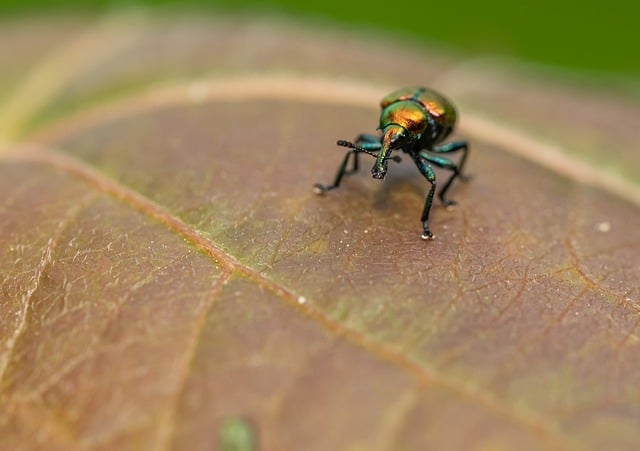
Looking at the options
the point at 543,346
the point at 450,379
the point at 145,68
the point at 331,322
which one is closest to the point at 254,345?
the point at 331,322

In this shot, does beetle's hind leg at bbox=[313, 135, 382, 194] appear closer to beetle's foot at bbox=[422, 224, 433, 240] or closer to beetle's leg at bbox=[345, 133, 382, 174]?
beetle's leg at bbox=[345, 133, 382, 174]

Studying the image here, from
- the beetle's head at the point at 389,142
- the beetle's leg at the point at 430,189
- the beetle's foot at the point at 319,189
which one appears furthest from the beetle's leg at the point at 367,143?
the beetle's foot at the point at 319,189

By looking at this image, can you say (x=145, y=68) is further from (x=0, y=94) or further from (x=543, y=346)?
(x=543, y=346)

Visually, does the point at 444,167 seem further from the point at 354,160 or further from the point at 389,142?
the point at 354,160

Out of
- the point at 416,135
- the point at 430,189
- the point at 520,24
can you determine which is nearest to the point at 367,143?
the point at 416,135

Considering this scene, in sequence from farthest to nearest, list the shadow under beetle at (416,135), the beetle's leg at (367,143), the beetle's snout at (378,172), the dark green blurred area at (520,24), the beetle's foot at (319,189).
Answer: the dark green blurred area at (520,24), the beetle's leg at (367,143), the shadow under beetle at (416,135), the beetle's snout at (378,172), the beetle's foot at (319,189)

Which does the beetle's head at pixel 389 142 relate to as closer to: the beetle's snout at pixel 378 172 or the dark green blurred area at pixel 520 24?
the beetle's snout at pixel 378 172

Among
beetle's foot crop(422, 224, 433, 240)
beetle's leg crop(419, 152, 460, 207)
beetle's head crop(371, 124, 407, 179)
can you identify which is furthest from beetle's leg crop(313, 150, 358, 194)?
beetle's foot crop(422, 224, 433, 240)
